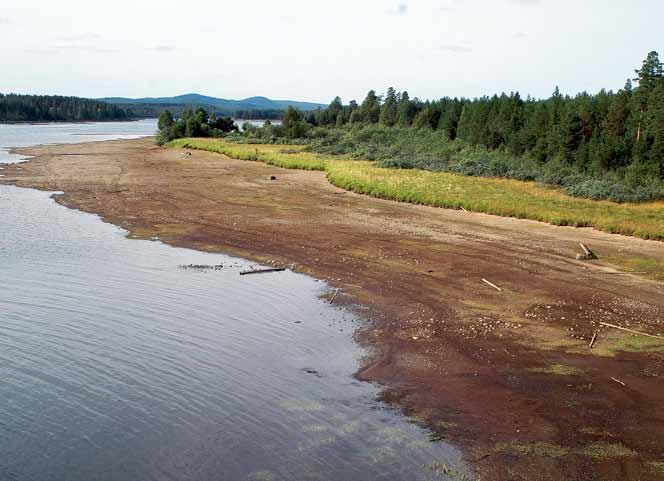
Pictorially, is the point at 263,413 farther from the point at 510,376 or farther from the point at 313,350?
the point at 510,376

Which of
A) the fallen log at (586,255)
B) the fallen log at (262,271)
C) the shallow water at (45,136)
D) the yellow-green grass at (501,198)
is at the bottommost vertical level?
the shallow water at (45,136)

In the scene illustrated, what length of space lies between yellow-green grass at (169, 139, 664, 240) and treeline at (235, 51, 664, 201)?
2.13m

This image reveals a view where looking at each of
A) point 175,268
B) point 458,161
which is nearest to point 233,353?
point 175,268

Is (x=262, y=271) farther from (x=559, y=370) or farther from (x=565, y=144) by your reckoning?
(x=565, y=144)

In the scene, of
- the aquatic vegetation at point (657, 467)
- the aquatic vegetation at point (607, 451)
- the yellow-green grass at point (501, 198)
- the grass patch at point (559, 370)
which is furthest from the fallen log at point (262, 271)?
the yellow-green grass at point (501, 198)

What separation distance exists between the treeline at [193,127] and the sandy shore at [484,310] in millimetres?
55624

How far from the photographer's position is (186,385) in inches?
474

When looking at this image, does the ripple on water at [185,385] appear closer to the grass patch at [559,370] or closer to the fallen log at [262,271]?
the fallen log at [262,271]

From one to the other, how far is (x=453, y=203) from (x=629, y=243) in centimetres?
1024

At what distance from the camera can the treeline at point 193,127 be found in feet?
307

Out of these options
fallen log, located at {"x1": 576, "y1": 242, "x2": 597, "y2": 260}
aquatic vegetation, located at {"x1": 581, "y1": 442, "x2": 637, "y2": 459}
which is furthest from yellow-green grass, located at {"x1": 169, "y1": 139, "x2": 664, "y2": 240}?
aquatic vegetation, located at {"x1": 581, "y1": 442, "x2": 637, "y2": 459}

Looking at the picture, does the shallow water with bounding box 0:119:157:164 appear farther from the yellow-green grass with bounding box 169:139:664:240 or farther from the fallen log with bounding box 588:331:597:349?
the fallen log with bounding box 588:331:597:349

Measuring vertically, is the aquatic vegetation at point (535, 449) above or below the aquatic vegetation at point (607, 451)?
below

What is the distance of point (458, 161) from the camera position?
186 ft
